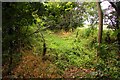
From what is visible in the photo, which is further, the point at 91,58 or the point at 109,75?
the point at 91,58

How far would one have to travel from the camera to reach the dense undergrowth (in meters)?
7.25

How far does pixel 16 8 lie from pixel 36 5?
1.66 feet

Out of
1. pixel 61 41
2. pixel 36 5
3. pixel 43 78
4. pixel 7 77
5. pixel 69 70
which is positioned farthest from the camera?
pixel 61 41

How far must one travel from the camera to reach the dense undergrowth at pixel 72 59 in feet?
23.8

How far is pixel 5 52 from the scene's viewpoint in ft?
17.3

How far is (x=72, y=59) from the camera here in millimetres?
9820

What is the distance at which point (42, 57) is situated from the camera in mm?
9039

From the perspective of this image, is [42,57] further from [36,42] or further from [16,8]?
[16,8]

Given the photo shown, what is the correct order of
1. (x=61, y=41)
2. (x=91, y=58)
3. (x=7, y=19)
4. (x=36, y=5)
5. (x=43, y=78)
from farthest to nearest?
1. (x=61, y=41)
2. (x=91, y=58)
3. (x=43, y=78)
4. (x=36, y=5)
5. (x=7, y=19)

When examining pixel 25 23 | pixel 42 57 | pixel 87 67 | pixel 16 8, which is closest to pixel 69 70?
pixel 87 67

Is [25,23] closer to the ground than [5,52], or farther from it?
farther from it

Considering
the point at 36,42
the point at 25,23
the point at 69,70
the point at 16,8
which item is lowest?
the point at 69,70

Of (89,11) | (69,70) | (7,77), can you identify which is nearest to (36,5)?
(7,77)

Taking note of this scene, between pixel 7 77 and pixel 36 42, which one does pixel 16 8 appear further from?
pixel 36 42
